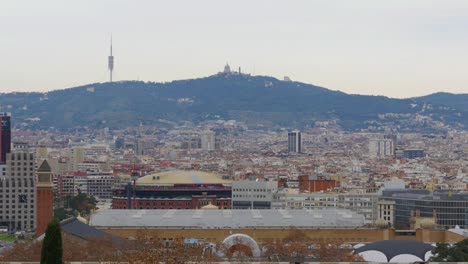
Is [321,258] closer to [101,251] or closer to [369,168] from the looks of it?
[101,251]

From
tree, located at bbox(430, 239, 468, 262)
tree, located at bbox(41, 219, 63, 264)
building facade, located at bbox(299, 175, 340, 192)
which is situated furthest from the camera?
building facade, located at bbox(299, 175, 340, 192)

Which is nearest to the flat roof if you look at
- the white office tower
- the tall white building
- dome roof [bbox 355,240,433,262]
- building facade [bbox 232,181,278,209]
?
the tall white building

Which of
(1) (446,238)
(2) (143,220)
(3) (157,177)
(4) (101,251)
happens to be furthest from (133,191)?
(4) (101,251)

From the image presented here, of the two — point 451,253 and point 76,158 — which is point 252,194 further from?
point 76,158

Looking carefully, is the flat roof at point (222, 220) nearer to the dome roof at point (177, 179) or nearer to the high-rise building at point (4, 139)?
the dome roof at point (177, 179)

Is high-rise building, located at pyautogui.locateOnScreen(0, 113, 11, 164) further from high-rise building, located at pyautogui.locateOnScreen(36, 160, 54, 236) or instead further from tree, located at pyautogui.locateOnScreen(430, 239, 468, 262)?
tree, located at pyautogui.locateOnScreen(430, 239, 468, 262)

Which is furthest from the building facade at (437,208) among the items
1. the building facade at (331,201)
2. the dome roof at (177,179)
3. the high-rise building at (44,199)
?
the high-rise building at (44,199)

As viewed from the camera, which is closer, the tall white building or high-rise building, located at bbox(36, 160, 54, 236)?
high-rise building, located at bbox(36, 160, 54, 236)
